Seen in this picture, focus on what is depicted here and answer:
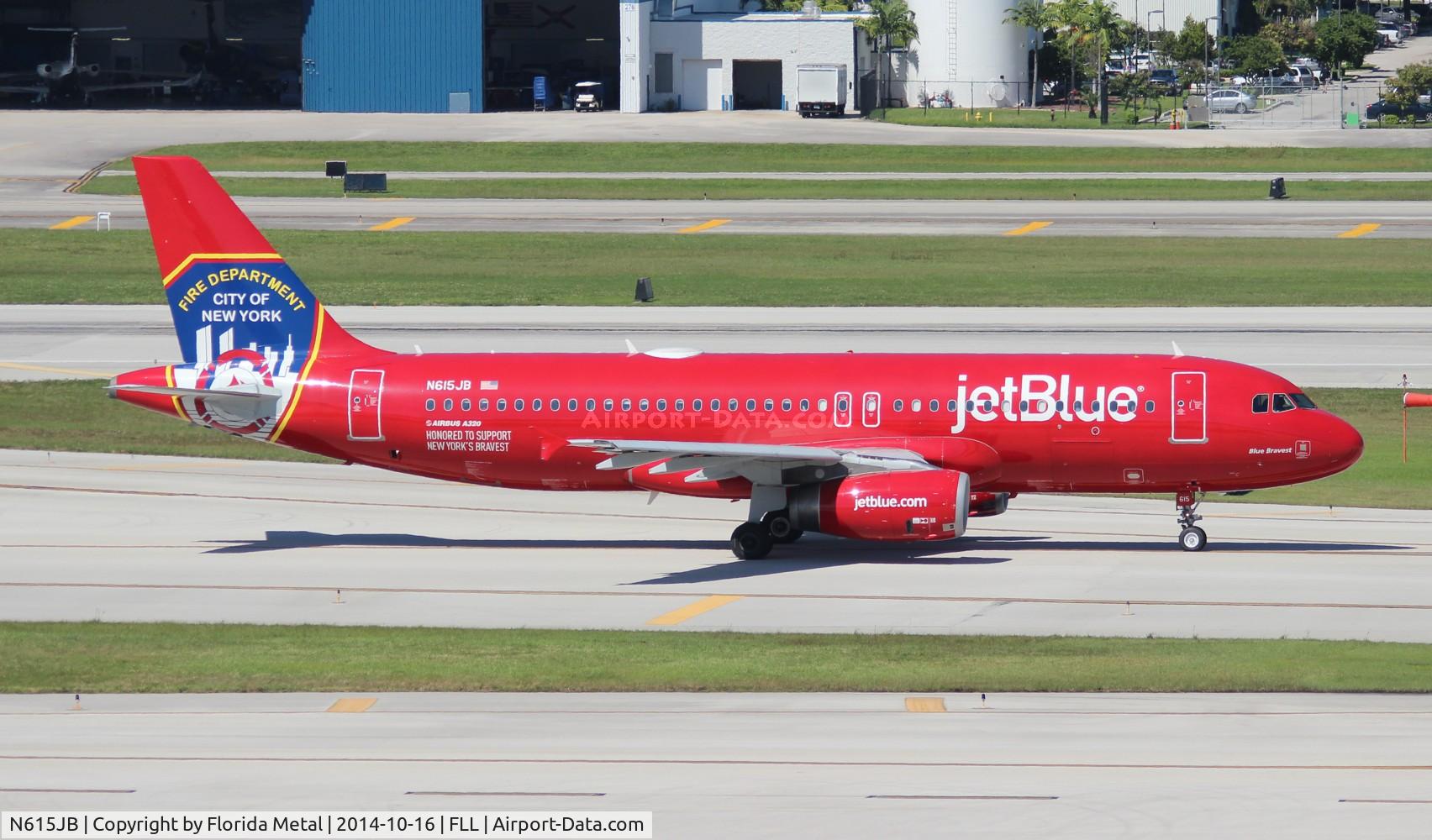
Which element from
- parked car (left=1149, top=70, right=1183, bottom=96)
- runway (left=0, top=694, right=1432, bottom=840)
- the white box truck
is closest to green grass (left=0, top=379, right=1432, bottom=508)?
runway (left=0, top=694, right=1432, bottom=840)

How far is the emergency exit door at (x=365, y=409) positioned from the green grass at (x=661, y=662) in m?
8.72

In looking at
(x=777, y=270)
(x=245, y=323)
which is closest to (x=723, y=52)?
(x=777, y=270)

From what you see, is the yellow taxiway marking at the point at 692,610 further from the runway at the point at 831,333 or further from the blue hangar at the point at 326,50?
the blue hangar at the point at 326,50

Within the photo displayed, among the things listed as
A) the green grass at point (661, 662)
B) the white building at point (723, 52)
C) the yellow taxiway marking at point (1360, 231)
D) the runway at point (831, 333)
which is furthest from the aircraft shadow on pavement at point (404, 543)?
the white building at point (723, 52)

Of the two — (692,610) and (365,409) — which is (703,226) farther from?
(692,610)

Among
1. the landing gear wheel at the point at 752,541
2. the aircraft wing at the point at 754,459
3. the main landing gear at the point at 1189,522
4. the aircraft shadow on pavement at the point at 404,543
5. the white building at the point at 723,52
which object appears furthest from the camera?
the white building at the point at 723,52

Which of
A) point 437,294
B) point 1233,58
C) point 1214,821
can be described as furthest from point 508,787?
point 1233,58

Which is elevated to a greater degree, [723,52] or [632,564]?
[723,52]

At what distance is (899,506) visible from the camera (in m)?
34.9

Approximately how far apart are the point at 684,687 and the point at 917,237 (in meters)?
60.5

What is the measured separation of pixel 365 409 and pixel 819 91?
339ft

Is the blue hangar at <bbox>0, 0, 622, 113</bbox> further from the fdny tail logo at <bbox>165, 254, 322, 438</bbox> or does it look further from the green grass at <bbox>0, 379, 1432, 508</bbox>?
the fdny tail logo at <bbox>165, 254, 322, 438</bbox>

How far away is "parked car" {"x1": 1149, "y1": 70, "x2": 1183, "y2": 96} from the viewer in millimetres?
154125

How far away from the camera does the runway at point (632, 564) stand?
104 feet
